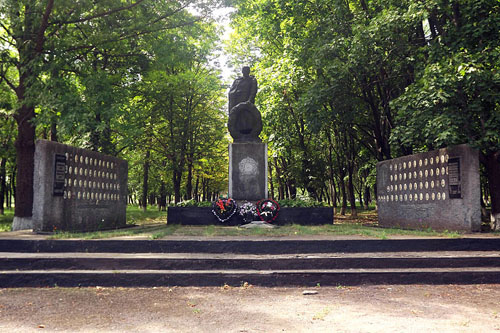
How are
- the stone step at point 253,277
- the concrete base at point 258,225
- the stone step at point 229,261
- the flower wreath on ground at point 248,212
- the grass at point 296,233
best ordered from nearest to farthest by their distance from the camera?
the stone step at point 253,277, the stone step at point 229,261, the grass at point 296,233, the concrete base at point 258,225, the flower wreath on ground at point 248,212

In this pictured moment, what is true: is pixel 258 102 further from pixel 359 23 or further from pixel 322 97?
pixel 359 23

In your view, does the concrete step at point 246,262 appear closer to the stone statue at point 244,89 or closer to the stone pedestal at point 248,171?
the stone pedestal at point 248,171

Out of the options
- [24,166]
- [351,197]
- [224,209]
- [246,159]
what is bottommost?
[224,209]

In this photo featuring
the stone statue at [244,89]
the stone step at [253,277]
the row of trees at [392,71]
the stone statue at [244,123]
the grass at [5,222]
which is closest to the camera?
the stone step at [253,277]

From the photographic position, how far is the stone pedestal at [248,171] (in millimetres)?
13703

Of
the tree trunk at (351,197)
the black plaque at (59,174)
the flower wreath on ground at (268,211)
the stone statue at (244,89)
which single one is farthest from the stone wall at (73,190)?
the tree trunk at (351,197)

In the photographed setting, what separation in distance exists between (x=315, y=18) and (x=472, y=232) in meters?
12.1

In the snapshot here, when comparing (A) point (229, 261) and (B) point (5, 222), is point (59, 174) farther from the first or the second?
(B) point (5, 222)

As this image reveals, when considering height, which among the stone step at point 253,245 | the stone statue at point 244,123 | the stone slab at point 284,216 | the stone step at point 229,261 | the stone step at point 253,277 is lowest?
the stone step at point 253,277

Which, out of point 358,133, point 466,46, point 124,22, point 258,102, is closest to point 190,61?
point 124,22

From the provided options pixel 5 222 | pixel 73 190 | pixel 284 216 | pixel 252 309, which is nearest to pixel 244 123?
pixel 284 216

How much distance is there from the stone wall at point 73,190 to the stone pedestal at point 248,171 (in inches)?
165

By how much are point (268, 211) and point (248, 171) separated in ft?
6.91

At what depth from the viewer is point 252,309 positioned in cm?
520
